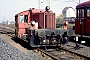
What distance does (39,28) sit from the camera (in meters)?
15.3

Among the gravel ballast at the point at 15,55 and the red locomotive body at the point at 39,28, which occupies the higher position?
the red locomotive body at the point at 39,28

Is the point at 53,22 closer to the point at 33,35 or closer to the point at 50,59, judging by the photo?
the point at 33,35

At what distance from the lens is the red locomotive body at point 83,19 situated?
53.9ft

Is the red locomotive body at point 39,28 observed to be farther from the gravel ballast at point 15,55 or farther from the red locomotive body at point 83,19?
the red locomotive body at point 83,19

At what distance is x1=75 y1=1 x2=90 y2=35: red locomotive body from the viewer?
1644cm

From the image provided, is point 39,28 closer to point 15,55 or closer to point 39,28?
point 39,28

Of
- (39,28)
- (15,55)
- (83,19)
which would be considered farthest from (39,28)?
(15,55)

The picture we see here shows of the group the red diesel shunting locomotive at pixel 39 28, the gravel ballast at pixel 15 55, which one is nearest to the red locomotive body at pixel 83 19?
the red diesel shunting locomotive at pixel 39 28

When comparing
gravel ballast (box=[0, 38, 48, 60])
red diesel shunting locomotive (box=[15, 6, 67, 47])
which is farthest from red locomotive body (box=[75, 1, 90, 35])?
gravel ballast (box=[0, 38, 48, 60])

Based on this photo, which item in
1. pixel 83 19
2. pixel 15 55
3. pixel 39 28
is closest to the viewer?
pixel 15 55

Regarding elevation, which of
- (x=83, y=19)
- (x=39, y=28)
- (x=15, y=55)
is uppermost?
(x=83, y=19)

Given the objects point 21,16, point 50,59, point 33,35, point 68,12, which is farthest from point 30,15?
point 68,12

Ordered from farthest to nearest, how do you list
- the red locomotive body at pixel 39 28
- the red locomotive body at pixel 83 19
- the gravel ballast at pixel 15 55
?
1. the red locomotive body at pixel 83 19
2. the red locomotive body at pixel 39 28
3. the gravel ballast at pixel 15 55

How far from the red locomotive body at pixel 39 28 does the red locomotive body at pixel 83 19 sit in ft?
9.83
